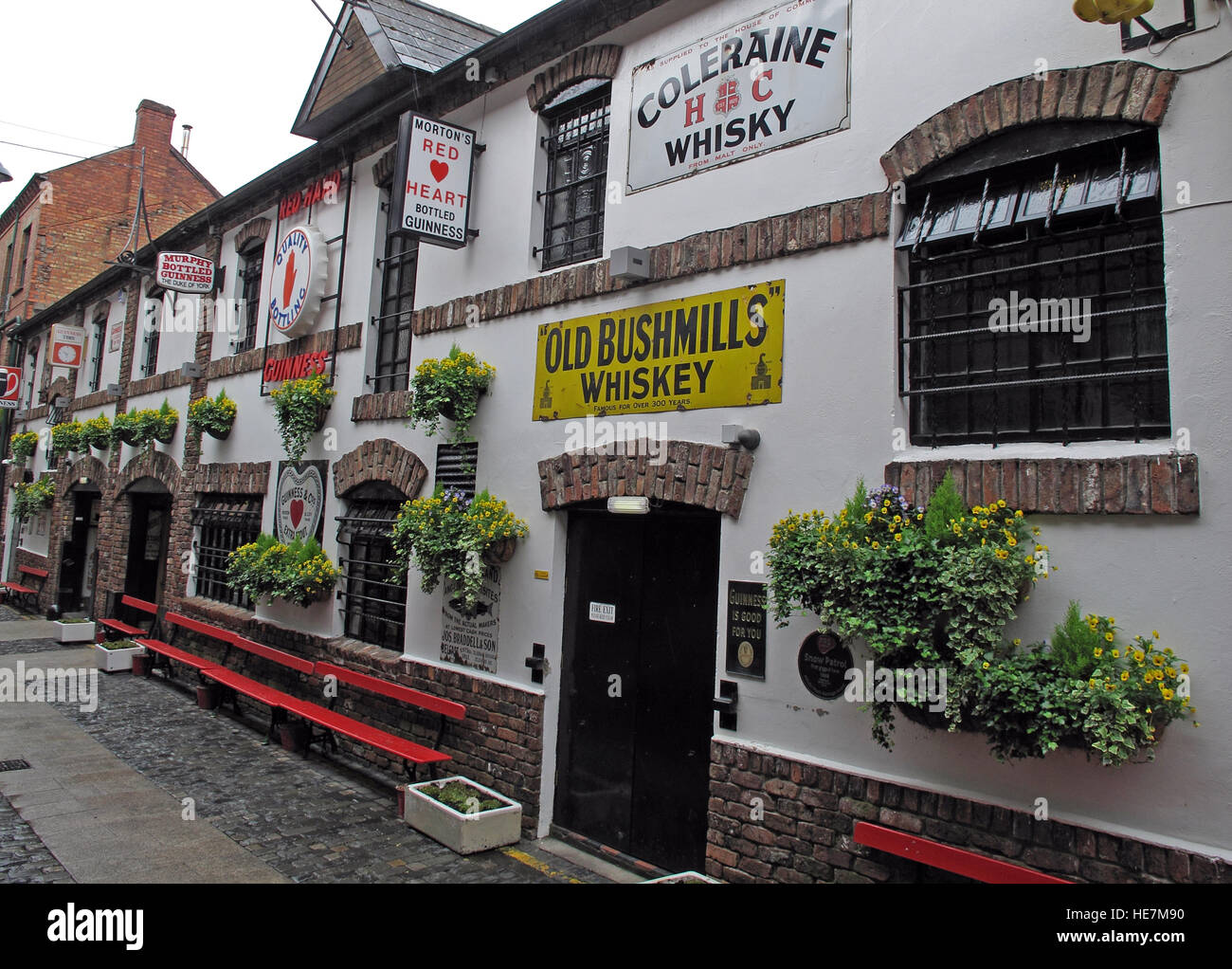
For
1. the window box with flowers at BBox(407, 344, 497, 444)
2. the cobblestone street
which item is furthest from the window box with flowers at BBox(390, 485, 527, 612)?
the cobblestone street

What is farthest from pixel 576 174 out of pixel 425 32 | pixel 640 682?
pixel 640 682

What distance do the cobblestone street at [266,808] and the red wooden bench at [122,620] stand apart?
2909mm

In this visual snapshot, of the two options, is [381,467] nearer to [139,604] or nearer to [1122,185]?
[1122,185]

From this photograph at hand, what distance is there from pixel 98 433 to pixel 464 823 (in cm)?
1286

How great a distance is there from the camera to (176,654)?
1130 cm

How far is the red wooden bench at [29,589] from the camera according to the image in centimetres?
A: 1866

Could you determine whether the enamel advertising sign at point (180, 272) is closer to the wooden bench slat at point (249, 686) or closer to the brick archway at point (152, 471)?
the brick archway at point (152, 471)

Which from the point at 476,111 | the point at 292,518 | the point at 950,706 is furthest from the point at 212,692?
the point at 950,706

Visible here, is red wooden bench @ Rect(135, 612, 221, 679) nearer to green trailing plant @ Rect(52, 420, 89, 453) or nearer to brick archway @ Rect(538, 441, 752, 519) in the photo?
green trailing plant @ Rect(52, 420, 89, 453)

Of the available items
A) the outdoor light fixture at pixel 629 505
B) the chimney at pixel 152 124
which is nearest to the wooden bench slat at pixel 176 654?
the outdoor light fixture at pixel 629 505

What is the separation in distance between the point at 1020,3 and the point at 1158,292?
5.71ft

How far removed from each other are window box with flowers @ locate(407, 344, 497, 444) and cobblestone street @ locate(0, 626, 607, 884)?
3322 mm

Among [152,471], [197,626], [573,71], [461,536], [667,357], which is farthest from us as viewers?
[152,471]
